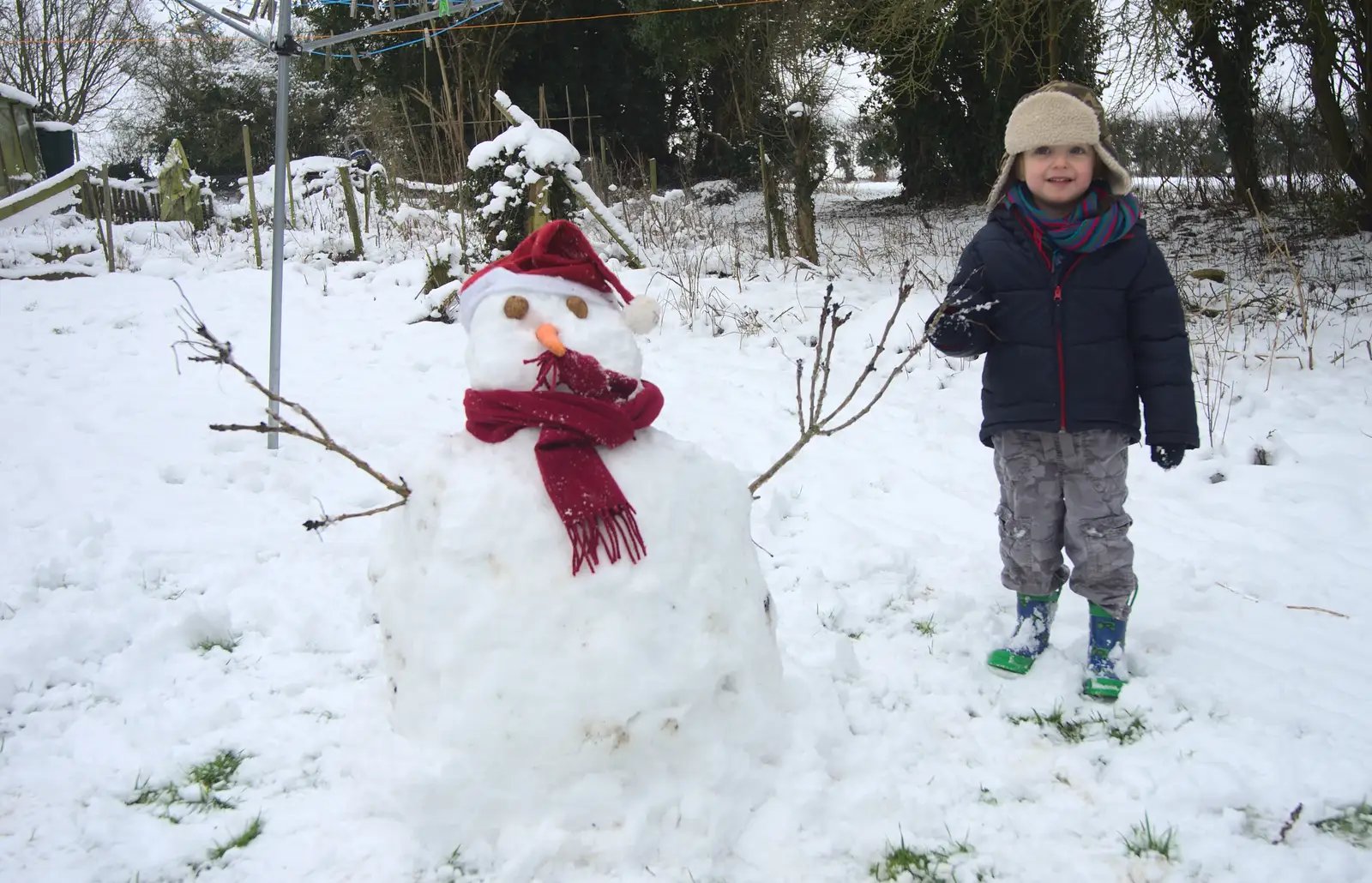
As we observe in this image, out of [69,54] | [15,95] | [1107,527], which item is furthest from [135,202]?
[1107,527]

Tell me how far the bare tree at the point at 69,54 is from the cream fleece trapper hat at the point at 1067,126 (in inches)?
928

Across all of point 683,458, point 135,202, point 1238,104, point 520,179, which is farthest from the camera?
point 135,202

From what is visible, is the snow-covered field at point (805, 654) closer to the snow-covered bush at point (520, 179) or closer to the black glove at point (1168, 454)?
the black glove at point (1168, 454)

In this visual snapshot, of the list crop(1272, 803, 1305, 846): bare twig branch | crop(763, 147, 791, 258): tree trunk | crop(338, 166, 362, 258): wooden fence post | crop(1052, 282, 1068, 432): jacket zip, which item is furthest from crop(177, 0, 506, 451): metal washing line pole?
crop(338, 166, 362, 258): wooden fence post

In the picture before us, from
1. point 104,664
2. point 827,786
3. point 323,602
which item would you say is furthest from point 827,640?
point 104,664

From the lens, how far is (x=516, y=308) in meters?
2.01

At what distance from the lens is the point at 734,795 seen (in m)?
2.03

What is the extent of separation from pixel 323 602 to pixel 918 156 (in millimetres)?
11415

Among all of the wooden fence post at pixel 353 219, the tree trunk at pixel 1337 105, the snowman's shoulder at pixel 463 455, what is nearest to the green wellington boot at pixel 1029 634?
the snowman's shoulder at pixel 463 455

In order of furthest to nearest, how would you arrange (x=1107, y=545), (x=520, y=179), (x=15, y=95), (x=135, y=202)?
(x=15, y=95) < (x=135, y=202) < (x=520, y=179) < (x=1107, y=545)

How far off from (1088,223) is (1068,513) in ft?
2.70

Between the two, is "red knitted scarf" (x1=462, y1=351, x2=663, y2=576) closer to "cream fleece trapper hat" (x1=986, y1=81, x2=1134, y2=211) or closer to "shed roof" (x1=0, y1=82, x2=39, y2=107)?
"cream fleece trapper hat" (x1=986, y1=81, x2=1134, y2=211)

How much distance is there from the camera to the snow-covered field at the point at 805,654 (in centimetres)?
198

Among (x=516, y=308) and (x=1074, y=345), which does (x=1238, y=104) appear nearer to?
(x=1074, y=345)
